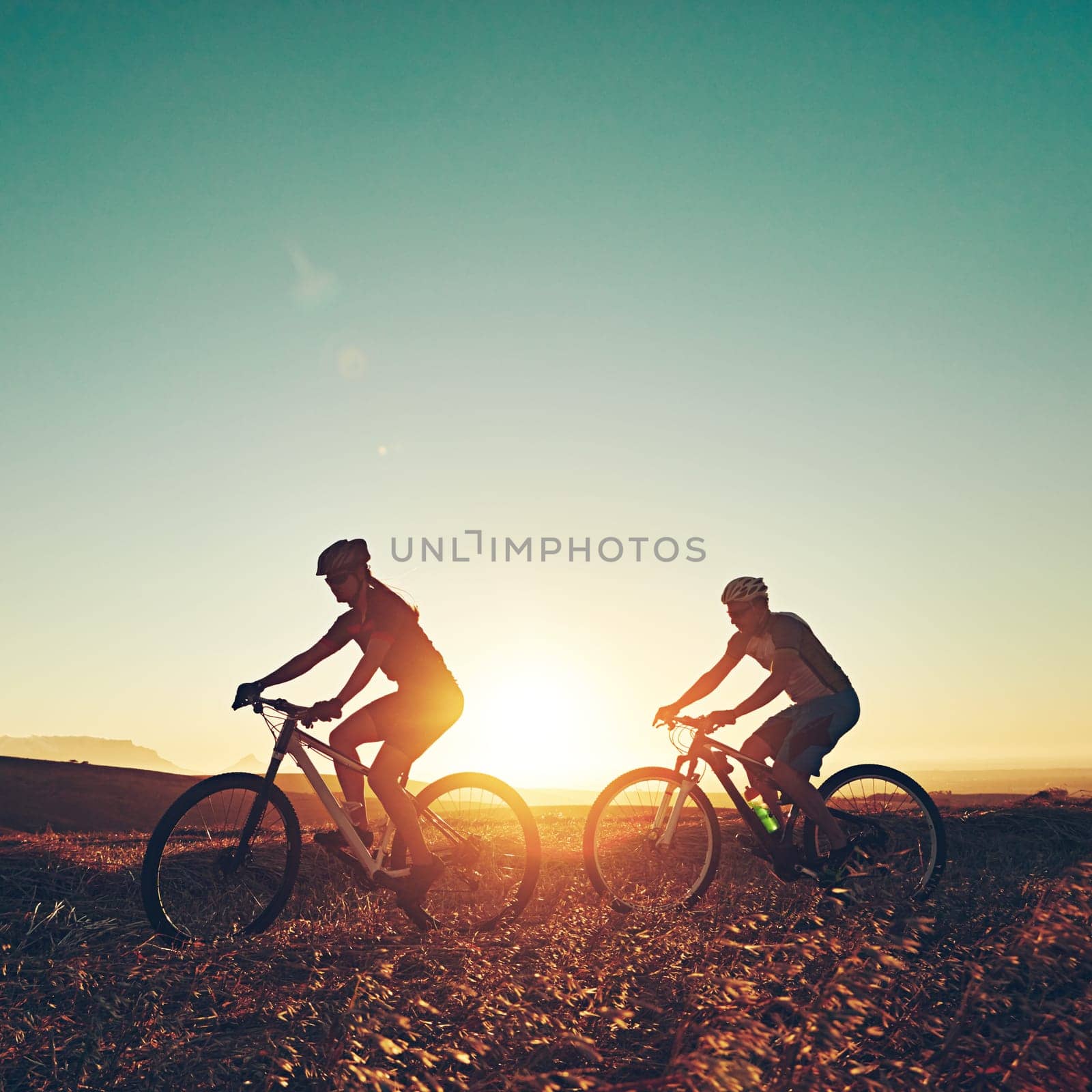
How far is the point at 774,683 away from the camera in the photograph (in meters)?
6.91

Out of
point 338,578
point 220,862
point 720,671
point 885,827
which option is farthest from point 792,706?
point 220,862

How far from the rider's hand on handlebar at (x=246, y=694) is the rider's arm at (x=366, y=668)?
0.52 metres

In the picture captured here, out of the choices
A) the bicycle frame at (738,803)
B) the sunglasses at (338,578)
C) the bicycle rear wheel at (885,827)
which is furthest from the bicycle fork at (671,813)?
the sunglasses at (338,578)

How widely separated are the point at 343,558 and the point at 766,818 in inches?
151

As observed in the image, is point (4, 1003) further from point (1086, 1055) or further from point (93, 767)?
point (93, 767)

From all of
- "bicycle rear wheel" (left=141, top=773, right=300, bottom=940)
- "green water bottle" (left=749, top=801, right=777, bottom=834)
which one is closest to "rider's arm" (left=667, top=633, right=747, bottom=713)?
"green water bottle" (left=749, top=801, right=777, bottom=834)

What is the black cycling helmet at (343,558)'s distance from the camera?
6027 mm

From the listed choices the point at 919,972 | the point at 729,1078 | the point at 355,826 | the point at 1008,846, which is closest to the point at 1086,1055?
the point at 919,972

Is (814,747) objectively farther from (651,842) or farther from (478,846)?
(478,846)

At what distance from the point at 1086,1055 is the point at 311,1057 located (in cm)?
286

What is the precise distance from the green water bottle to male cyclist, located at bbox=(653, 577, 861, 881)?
0.05 meters

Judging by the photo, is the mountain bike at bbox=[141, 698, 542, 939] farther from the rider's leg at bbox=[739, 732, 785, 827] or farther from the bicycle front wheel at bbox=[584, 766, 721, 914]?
the rider's leg at bbox=[739, 732, 785, 827]

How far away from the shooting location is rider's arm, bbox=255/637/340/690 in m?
5.84

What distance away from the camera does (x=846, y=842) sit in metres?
6.84
